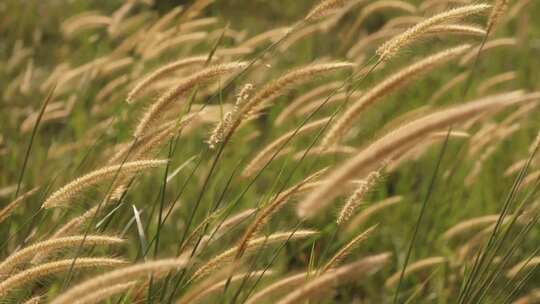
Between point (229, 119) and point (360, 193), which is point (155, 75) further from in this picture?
point (360, 193)

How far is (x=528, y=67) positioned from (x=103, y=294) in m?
4.82

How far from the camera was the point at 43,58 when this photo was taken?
6.40 metres

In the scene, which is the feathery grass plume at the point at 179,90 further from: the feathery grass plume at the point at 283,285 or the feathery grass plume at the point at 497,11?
the feathery grass plume at the point at 497,11

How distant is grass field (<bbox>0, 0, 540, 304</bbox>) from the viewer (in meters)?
1.76

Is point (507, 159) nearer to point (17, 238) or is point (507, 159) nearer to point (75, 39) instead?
point (17, 238)

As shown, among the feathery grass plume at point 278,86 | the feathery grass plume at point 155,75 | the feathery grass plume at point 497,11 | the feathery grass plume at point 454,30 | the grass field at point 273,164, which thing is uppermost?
the feathery grass plume at point 454,30

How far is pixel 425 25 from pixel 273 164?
2.45m

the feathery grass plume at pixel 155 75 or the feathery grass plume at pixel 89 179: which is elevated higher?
the feathery grass plume at pixel 155 75

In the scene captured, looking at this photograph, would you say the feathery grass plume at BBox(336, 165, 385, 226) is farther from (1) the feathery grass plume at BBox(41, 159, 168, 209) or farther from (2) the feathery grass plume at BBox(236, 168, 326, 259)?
(1) the feathery grass plume at BBox(41, 159, 168, 209)

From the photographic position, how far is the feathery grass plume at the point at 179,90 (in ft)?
6.32

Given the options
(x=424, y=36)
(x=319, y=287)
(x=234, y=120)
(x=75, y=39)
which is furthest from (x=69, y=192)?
(x=75, y=39)

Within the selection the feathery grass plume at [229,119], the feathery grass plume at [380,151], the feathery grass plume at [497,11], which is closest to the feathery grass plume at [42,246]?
the feathery grass plume at [229,119]

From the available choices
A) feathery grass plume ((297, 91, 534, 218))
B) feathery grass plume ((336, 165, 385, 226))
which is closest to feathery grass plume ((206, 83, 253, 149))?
feathery grass plume ((336, 165, 385, 226))

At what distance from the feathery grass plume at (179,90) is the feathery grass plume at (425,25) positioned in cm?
33
